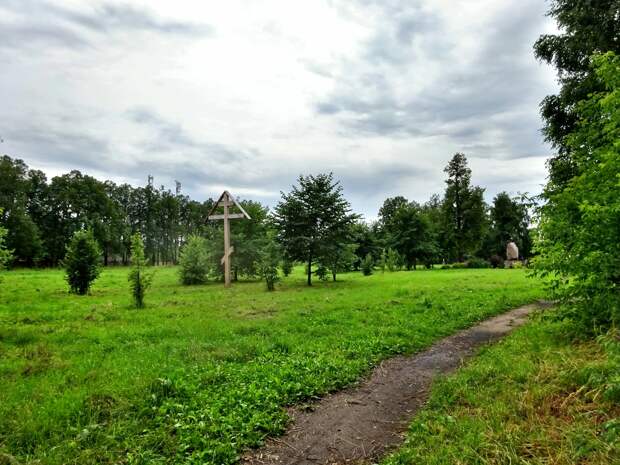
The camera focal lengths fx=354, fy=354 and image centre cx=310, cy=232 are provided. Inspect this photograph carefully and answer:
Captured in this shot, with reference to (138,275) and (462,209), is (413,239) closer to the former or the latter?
(462,209)

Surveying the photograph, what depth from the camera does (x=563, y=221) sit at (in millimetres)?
6414

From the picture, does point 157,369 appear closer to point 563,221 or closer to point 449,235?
point 563,221

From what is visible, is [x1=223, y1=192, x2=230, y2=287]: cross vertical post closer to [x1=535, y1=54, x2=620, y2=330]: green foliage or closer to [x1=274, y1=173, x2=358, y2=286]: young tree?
[x1=274, y1=173, x2=358, y2=286]: young tree

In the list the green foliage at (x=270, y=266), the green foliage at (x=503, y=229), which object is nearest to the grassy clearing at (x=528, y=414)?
the green foliage at (x=270, y=266)

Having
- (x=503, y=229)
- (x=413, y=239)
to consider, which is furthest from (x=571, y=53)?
(x=503, y=229)

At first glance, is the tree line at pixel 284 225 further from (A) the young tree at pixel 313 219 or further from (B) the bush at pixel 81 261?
(B) the bush at pixel 81 261

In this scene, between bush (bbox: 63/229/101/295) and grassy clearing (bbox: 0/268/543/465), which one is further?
bush (bbox: 63/229/101/295)

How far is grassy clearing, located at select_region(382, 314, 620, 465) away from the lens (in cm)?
321

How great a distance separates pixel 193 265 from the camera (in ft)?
81.3

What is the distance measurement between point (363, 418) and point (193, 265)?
71.7 ft

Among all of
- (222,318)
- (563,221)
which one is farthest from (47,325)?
(563,221)

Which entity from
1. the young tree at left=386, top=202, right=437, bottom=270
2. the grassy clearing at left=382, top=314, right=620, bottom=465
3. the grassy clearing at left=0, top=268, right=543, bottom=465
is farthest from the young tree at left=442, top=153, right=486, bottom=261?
the grassy clearing at left=382, top=314, right=620, bottom=465

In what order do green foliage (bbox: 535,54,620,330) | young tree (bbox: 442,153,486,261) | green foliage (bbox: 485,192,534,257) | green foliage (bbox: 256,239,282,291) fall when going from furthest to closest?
green foliage (bbox: 485,192,534,257), young tree (bbox: 442,153,486,261), green foliage (bbox: 256,239,282,291), green foliage (bbox: 535,54,620,330)

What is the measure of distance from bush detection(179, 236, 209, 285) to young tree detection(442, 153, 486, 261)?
1384 inches
